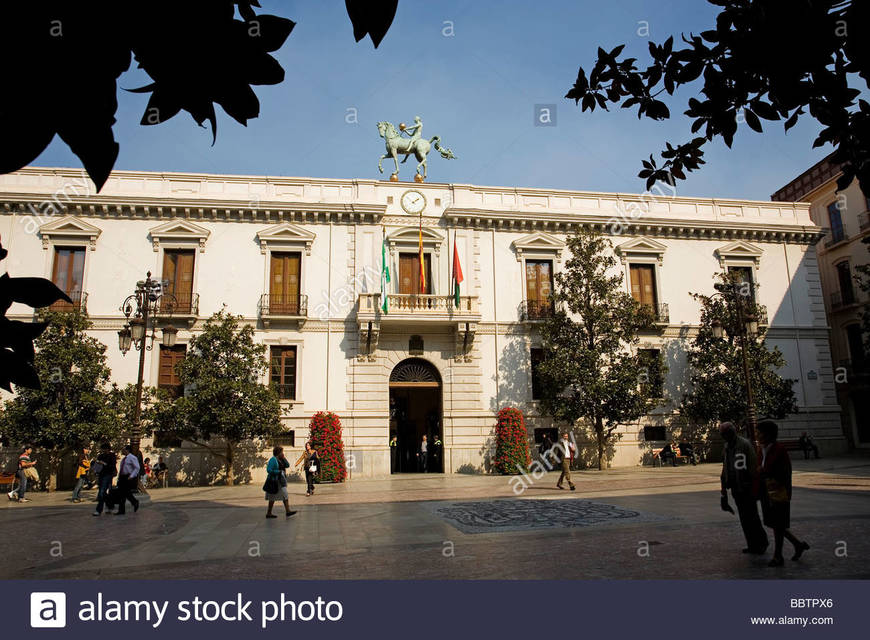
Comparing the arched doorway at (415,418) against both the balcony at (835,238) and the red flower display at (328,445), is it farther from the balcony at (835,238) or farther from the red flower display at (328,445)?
the balcony at (835,238)

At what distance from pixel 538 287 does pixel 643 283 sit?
4.83 meters

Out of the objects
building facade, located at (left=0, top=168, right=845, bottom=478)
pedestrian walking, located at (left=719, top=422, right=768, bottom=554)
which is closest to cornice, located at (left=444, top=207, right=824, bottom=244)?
building facade, located at (left=0, top=168, right=845, bottom=478)

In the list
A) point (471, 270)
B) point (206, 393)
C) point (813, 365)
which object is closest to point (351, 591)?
point (206, 393)

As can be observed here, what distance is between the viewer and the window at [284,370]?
22.0 m

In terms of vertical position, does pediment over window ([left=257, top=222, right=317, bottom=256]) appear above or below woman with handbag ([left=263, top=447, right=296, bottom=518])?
above

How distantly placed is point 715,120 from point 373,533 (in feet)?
25.8

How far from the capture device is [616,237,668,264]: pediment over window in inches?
996

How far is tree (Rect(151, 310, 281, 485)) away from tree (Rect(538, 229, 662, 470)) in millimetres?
10143

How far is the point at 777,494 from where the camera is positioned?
6.66 metres

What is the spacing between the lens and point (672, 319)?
25156mm

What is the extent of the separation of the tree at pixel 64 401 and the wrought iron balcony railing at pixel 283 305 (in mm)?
5580

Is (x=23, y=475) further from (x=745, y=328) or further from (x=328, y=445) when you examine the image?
(x=745, y=328)

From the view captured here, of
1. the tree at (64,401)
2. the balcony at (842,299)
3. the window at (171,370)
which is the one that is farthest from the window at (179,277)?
the balcony at (842,299)

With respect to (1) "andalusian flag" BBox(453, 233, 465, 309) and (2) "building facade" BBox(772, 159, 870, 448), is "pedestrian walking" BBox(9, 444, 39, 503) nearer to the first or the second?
(1) "andalusian flag" BBox(453, 233, 465, 309)
